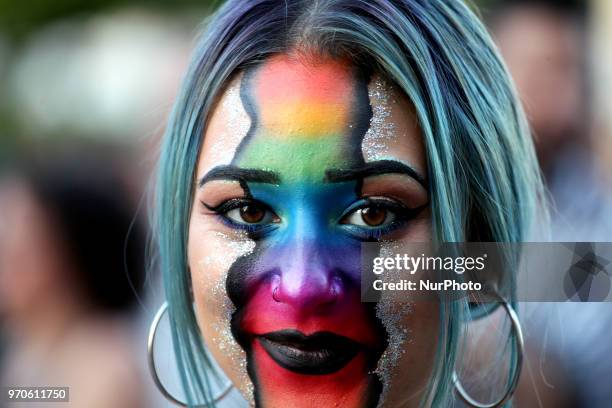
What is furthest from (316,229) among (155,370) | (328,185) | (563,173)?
(563,173)

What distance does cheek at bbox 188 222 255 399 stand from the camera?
1.39m

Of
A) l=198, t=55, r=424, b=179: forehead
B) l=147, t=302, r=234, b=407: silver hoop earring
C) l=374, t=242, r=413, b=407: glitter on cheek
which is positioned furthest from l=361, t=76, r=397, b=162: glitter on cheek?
l=147, t=302, r=234, b=407: silver hoop earring

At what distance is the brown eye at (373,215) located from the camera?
1353mm

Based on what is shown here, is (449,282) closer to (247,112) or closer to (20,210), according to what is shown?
(247,112)

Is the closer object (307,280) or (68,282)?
(307,280)

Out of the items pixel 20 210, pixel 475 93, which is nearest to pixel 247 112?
pixel 475 93

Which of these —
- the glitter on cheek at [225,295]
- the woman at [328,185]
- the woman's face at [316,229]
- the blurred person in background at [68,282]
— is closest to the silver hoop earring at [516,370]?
the woman at [328,185]

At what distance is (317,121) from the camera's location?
1.34 metres

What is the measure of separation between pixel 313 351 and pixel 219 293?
191 mm

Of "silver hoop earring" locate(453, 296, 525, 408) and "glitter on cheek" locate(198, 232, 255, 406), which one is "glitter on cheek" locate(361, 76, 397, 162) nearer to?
"glitter on cheek" locate(198, 232, 255, 406)

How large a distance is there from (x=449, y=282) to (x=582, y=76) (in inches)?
65.9

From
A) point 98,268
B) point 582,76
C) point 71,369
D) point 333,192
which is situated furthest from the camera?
point 582,76

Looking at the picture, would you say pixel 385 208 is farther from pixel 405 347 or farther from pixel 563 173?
pixel 563 173

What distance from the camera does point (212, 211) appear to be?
4.68 feet
